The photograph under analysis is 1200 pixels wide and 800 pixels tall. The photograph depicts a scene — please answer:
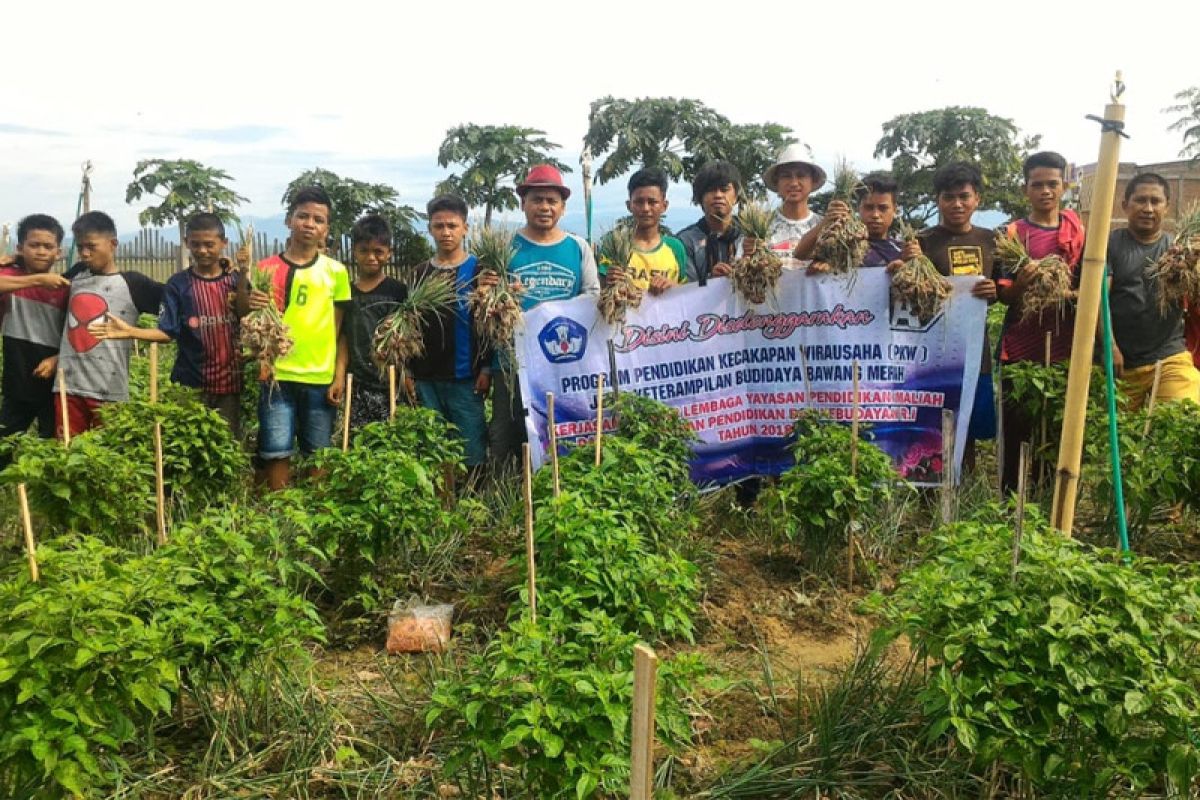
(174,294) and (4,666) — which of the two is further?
(174,294)

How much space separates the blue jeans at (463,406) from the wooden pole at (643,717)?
398cm

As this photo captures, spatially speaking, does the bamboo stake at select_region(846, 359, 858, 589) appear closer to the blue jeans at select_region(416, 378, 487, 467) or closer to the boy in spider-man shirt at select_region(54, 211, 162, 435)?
the blue jeans at select_region(416, 378, 487, 467)

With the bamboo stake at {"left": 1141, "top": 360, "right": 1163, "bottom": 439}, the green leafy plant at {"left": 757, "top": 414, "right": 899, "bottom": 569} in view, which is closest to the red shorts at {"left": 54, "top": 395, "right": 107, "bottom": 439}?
the green leafy plant at {"left": 757, "top": 414, "right": 899, "bottom": 569}

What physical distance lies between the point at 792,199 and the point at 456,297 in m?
2.17

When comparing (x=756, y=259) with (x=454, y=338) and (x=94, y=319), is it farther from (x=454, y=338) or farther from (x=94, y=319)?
(x=94, y=319)

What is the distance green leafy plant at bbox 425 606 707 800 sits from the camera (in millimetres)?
2418

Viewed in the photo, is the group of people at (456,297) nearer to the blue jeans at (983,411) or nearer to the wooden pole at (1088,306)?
the blue jeans at (983,411)

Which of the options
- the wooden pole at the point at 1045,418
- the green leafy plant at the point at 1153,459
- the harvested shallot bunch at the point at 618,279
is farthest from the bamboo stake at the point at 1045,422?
the harvested shallot bunch at the point at 618,279

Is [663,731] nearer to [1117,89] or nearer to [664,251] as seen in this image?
[1117,89]

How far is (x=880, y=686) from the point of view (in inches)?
135

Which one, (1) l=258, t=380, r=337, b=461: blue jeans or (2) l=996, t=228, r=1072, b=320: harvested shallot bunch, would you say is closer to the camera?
(2) l=996, t=228, r=1072, b=320: harvested shallot bunch

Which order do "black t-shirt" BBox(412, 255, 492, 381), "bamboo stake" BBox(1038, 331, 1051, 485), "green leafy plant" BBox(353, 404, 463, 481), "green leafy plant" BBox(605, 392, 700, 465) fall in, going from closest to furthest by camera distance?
"green leafy plant" BBox(353, 404, 463, 481) < "green leafy plant" BBox(605, 392, 700, 465) < "bamboo stake" BBox(1038, 331, 1051, 485) < "black t-shirt" BBox(412, 255, 492, 381)

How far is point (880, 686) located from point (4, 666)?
2770mm

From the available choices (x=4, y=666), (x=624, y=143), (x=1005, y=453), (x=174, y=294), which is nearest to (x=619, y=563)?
(x=4, y=666)
